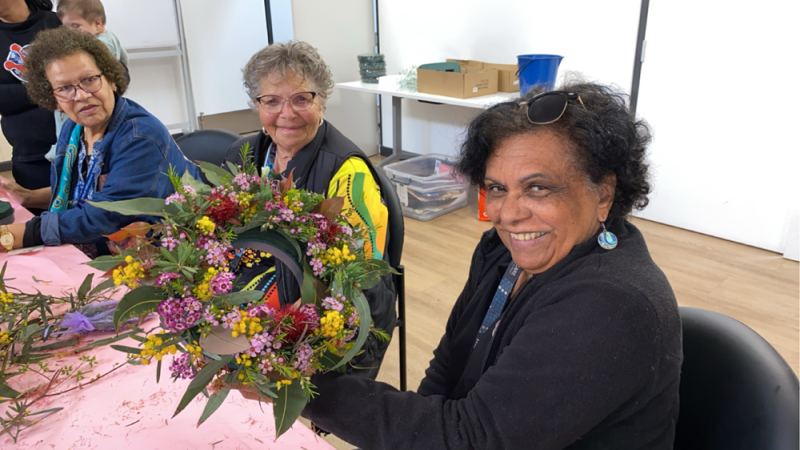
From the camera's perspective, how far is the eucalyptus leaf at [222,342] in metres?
0.77

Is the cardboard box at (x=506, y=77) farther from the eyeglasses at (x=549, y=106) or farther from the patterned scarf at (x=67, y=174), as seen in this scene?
the eyeglasses at (x=549, y=106)

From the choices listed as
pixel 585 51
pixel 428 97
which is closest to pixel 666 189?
pixel 585 51

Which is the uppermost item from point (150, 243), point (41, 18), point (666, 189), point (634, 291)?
point (41, 18)

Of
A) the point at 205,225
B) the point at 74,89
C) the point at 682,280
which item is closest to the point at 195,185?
the point at 205,225

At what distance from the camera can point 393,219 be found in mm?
1747

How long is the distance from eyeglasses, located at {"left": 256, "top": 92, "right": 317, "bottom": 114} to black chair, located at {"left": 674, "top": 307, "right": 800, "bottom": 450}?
1310 mm

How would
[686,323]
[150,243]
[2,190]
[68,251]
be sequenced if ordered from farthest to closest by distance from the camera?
[2,190], [68,251], [686,323], [150,243]

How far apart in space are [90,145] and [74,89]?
23 centimetres

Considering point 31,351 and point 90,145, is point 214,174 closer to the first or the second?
point 31,351

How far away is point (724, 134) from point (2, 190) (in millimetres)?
4019

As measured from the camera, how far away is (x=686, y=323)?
111 cm

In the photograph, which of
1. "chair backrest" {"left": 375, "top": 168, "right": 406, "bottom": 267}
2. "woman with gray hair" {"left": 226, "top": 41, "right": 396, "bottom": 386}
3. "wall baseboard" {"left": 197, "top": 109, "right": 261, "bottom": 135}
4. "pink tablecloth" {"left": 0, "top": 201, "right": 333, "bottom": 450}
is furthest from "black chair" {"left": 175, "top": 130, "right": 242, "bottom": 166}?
"wall baseboard" {"left": 197, "top": 109, "right": 261, "bottom": 135}

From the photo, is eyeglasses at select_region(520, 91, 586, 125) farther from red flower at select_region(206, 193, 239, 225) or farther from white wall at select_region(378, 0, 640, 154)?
white wall at select_region(378, 0, 640, 154)

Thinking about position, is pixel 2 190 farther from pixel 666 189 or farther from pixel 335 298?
pixel 666 189
